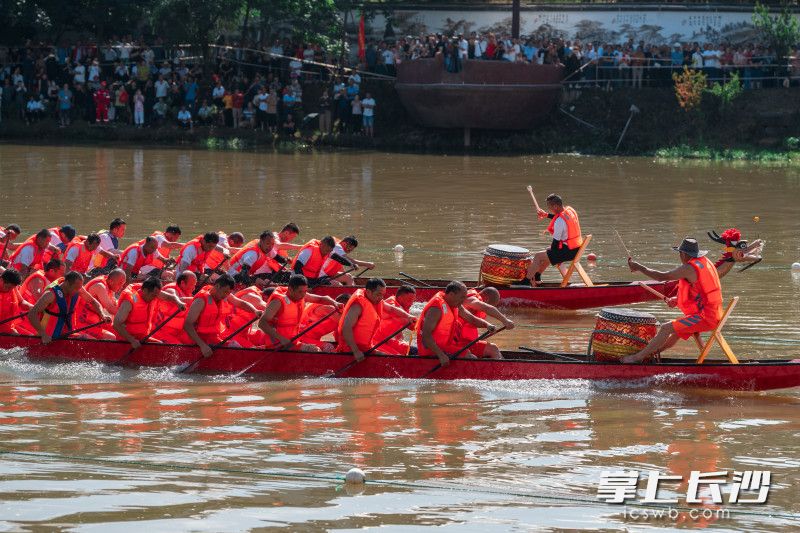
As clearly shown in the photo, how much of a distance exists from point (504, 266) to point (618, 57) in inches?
687

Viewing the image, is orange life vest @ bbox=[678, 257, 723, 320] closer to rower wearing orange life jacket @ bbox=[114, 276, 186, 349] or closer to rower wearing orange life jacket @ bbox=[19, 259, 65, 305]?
rower wearing orange life jacket @ bbox=[114, 276, 186, 349]

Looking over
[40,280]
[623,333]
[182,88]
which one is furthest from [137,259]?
[182,88]

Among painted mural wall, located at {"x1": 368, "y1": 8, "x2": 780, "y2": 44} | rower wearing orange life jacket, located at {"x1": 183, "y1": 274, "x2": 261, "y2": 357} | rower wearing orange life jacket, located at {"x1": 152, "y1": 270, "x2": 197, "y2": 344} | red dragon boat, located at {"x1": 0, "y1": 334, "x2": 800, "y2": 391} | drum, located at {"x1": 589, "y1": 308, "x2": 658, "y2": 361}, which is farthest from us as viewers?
painted mural wall, located at {"x1": 368, "y1": 8, "x2": 780, "y2": 44}

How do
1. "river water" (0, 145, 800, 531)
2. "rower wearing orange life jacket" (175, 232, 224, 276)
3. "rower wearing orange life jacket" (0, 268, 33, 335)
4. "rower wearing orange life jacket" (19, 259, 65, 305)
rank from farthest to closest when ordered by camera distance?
1. "rower wearing orange life jacket" (175, 232, 224, 276)
2. "rower wearing orange life jacket" (19, 259, 65, 305)
3. "rower wearing orange life jacket" (0, 268, 33, 335)
4. "river water" (0, 145, 800, 531)

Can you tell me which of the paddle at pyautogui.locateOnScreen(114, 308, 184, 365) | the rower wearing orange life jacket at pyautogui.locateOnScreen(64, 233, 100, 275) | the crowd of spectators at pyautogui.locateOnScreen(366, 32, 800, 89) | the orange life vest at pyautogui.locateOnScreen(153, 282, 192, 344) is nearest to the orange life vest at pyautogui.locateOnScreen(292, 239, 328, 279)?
the rower wearing orange life jacket at pyautogui.locateOnScreen(64, 233, 100, 275)

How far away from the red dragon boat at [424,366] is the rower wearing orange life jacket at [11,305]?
0.67 ft

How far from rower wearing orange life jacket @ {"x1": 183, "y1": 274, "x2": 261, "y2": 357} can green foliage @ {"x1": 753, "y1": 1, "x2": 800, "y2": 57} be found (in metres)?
21.7

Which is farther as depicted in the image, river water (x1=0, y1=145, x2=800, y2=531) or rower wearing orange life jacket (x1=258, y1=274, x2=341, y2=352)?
rower wearing orange life jacket (x1=258, y1=274, x2=341, y2=352)

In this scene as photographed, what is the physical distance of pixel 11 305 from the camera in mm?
14414

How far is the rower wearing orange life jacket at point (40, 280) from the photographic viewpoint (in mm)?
14664

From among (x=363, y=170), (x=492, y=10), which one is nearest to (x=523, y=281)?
(x=363, y=170)

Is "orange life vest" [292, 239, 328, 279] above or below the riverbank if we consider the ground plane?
below

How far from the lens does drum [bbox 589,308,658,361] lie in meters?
12.7

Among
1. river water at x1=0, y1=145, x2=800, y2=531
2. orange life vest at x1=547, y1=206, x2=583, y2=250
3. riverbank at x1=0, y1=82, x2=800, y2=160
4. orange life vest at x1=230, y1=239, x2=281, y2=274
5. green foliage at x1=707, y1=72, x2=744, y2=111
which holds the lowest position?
river water at x1=0, y1=145, x2=800, y2=531
